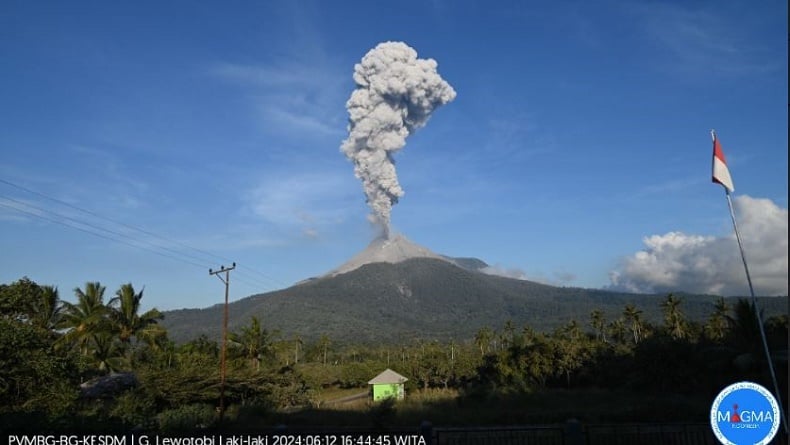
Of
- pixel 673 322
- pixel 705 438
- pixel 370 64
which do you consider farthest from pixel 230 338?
pixel 370 64

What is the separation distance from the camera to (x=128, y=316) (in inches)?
1758

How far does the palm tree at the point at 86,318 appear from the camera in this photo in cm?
4191

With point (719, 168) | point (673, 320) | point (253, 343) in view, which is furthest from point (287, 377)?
point (673, 320)

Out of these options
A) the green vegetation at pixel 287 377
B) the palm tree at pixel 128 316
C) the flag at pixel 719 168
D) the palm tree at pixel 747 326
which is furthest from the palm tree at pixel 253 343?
the flag at pixel 719 168

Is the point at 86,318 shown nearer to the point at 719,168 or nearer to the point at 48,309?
the point at 48,309

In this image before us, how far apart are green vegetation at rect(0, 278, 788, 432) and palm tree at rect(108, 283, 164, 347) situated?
10 centimetres

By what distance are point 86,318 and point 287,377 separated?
16.7 m

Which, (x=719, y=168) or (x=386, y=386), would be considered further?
(x=386, y=386)

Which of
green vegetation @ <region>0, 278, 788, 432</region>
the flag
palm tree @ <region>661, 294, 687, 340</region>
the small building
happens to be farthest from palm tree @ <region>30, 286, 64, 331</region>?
palm tree @ <region>661, 294, 687, 340</region>

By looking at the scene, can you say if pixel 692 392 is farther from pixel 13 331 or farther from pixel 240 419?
pixel 13 331

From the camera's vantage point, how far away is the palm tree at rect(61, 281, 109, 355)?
41906 millimetres

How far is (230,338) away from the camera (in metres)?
55.1

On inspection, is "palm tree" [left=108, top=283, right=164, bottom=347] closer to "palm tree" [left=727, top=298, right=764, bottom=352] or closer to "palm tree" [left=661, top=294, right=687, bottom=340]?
"palm tree" [left=727, top=298, right=764, bottom=352]

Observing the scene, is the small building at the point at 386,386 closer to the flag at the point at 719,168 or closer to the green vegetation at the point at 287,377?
the green vegetation at the point at 287,377
